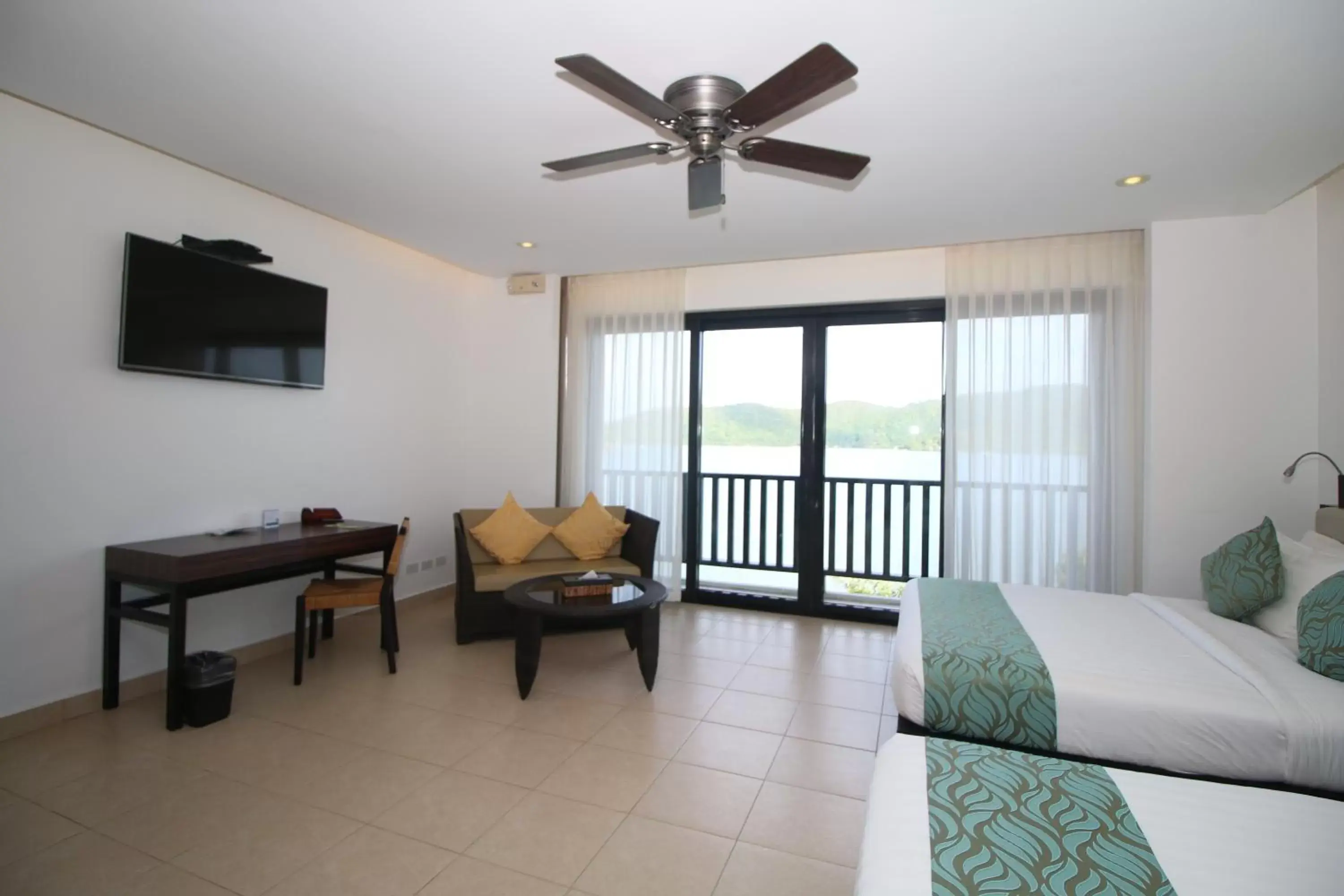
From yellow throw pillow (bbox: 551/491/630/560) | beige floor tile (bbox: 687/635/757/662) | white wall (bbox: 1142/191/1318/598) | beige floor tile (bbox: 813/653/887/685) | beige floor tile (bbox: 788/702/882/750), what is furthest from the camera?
yellow throw pillow (bbox: 551/491/630/560)

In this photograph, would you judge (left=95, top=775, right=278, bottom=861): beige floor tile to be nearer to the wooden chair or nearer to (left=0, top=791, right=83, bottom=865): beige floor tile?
(left=0, top=791, right=83, bottom=865): beige floor tile

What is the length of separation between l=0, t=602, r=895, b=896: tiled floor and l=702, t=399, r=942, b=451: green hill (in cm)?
183

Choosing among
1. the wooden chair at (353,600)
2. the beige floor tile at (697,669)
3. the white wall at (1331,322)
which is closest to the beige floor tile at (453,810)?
the beige floor tile at (697,669)

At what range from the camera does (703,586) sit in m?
5.21

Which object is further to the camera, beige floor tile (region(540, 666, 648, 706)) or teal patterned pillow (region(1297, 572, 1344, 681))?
beige floor tile (region(540, 666, 648, 706))

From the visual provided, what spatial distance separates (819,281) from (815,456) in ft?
4.49

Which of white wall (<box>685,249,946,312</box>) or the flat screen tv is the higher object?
white wall (<box>685,249,946,312</box>)

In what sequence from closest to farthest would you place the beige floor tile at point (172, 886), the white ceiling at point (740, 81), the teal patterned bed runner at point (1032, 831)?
the teal patterned bed runner at point (1032, 831), the beige floor tile at point (172, 886), the white ceiling at point (740, 81)

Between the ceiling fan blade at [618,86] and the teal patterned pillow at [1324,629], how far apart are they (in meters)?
2.85

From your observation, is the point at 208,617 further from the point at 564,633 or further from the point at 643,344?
the point at 643,344

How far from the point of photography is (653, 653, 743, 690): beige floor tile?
11.4 feet

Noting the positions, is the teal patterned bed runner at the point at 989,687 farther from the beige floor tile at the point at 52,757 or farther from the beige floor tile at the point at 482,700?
the beige floor tile at the point at 52,757

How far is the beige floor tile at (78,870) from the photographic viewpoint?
5.85 feet

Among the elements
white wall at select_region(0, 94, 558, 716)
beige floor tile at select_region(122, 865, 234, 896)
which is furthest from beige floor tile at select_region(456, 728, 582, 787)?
white wall at select_region(0, 94, 558, 716)
